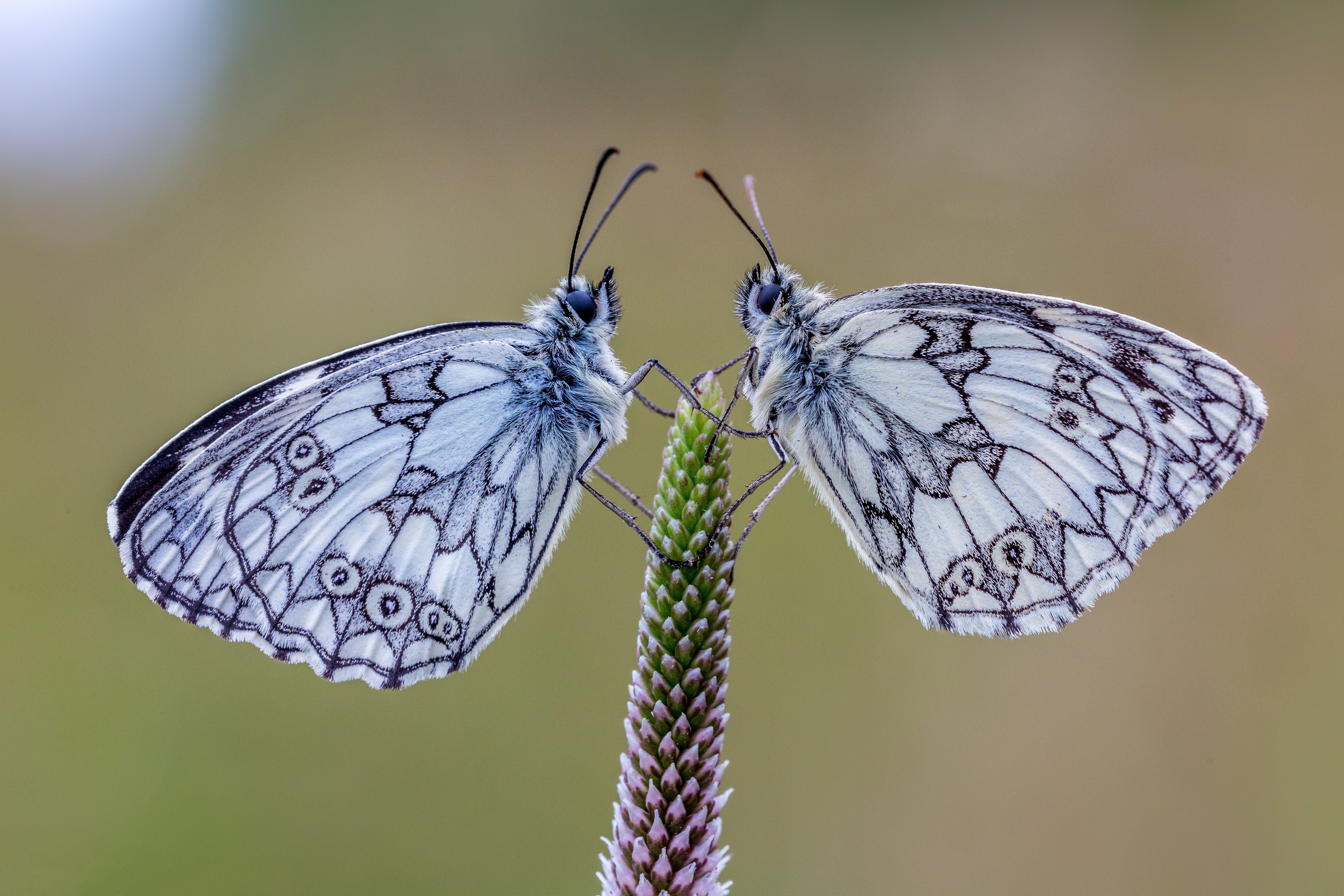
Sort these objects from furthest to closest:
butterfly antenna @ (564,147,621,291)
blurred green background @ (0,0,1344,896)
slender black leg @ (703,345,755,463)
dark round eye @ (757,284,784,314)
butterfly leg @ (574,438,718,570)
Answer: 1. blurred green background @ (0,0,1344,896)
2. dark round eye @ (757,284,784,314)
3. butterfly antenna @ (564,147,621,291)
4. slender black leg @ (703,345,755,463)
5. butterfly leg @ (574,438,718,570)

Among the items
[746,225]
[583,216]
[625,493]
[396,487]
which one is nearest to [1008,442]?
[746,225]

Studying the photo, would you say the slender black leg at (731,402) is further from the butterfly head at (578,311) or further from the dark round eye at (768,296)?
the butterfly head at (578,311)

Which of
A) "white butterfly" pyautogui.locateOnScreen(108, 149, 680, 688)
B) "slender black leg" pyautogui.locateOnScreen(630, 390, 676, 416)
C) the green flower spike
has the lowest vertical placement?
the green flower spike

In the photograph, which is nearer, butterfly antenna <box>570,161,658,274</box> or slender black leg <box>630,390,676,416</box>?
butterfly antenna <box>570,161,658,274</box>

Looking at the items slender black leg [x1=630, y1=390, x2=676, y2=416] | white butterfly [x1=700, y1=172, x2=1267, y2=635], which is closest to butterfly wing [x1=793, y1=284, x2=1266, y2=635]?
white butterfly [x1=700, y1=172, x2=1267, y2=635]

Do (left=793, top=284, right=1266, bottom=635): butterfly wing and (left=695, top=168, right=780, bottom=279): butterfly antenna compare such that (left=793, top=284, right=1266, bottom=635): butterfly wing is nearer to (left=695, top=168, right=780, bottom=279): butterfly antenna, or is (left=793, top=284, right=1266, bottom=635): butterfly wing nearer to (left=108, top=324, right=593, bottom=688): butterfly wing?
(left=695, top=168, right=780, bottom=279): butterfly antenna

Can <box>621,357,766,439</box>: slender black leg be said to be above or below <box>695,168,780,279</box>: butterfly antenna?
below

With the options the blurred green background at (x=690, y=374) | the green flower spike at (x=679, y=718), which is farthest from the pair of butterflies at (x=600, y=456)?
the blurred green background at (x=690, y=374)
